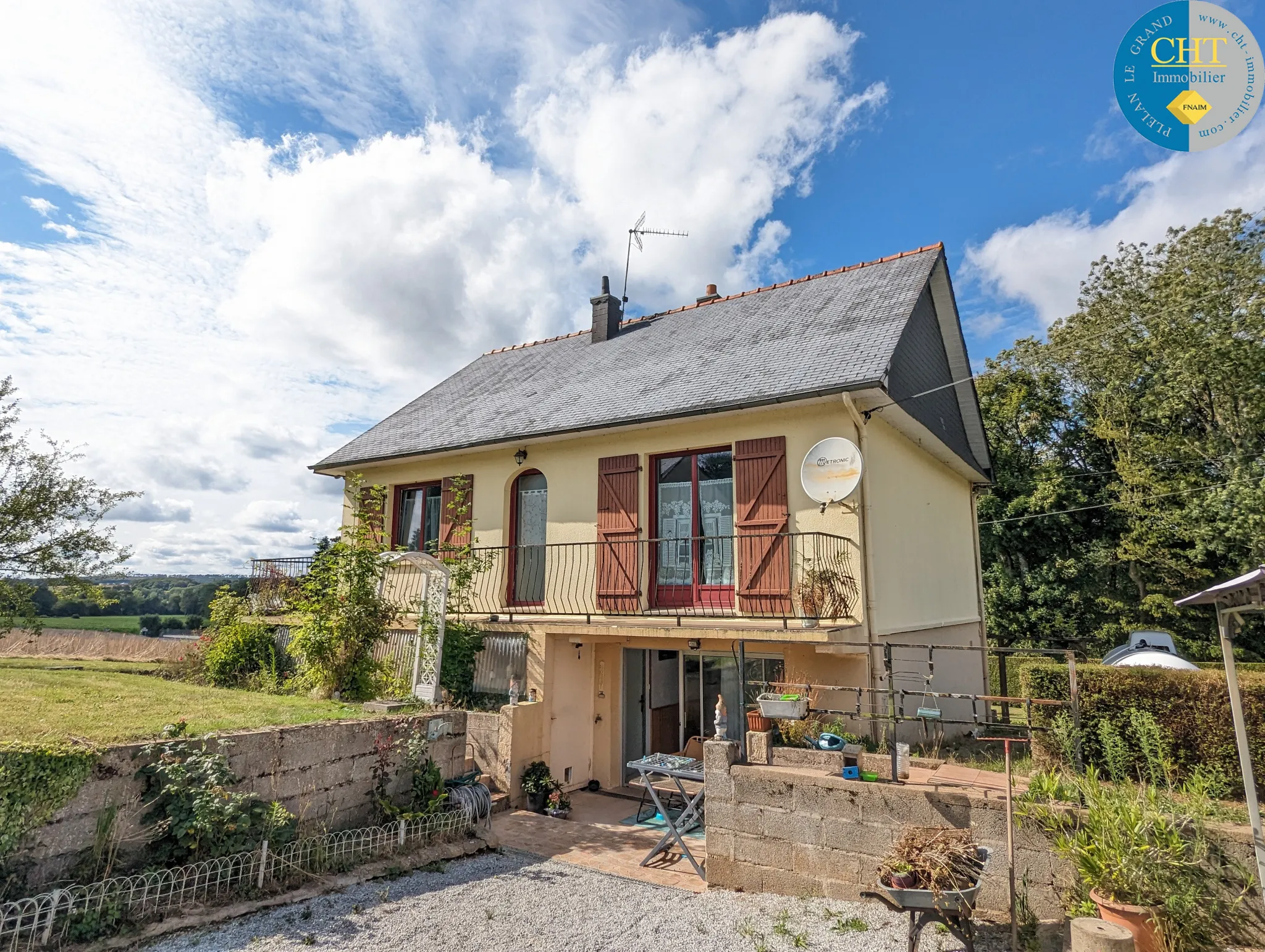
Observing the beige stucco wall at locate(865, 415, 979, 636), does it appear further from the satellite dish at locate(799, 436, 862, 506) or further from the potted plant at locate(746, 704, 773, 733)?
the potted plant at locate(746, 704, 773, 733)

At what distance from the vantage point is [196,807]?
550cm

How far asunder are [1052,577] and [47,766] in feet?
77.4

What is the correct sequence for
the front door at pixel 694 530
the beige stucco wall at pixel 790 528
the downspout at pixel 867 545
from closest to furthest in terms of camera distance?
the downspout at pixel 867 545 < the beige stucco wall at pixel 790 528 < the front door at pixel 694 530

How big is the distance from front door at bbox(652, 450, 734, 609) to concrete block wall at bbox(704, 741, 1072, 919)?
3.34 m

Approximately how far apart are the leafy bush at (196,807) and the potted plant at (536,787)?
4287mm

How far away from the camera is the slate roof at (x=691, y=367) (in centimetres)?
982

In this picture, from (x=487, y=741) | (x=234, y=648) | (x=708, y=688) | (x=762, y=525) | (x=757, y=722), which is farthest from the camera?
(x=234, y=648)

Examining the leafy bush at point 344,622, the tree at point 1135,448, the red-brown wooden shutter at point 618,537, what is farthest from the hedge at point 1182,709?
the tree at point 1135,448

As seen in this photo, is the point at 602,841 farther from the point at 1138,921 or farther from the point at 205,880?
the point at 1138,921

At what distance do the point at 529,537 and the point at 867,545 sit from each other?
578 centimetres

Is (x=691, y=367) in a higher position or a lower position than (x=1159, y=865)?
higher

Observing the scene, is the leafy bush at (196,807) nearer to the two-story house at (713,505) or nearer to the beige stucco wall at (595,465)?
the two-story house at (713,505)

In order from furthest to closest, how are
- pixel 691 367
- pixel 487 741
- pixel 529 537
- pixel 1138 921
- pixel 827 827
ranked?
pixel 529 537
pixel 691 367
pixel 487 741
pixel 827 827
pixel 1138 921

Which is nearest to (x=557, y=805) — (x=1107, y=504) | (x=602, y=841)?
(x=602, y=841)
